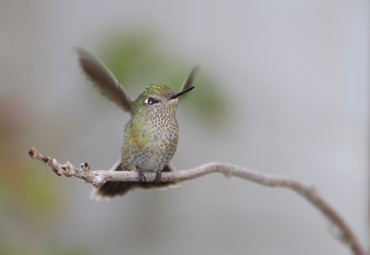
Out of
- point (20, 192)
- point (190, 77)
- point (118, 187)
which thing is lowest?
point (20, 192)

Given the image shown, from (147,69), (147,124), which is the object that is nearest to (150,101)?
(147,124)

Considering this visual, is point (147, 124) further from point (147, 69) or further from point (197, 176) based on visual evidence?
point (147, 69)

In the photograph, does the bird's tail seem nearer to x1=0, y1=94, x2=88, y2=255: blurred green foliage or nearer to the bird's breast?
the bird's breast

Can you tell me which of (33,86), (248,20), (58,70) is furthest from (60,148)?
(248,20)

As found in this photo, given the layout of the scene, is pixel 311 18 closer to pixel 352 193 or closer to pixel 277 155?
pixel 277 155

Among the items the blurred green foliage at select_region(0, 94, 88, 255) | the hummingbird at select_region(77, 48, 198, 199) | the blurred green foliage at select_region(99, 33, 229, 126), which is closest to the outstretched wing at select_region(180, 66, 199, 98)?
the hummingbird at select_region(77, 48, 198, 199)

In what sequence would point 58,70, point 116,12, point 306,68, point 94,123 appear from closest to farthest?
point 94,123
point 58,70
point 116,12
point 306,68

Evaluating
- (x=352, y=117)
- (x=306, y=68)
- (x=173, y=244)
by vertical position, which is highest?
(x=306, y=68)
